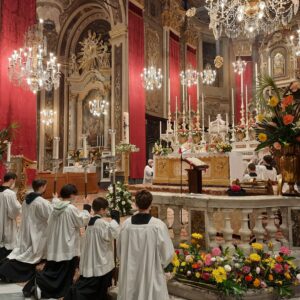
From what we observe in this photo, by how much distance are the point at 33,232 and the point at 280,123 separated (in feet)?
11.4

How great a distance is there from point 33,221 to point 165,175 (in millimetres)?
7118

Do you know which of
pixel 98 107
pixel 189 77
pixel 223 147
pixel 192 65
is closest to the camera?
pixel 223 147

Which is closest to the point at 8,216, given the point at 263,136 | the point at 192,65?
the point at 263,136

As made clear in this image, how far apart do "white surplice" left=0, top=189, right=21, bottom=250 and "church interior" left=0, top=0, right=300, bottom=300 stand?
0.03 m

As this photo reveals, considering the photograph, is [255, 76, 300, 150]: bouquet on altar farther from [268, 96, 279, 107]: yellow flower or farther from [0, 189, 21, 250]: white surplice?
[0, 189, 21, 250]: white surplice

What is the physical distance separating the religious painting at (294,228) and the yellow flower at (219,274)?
45.0 inches

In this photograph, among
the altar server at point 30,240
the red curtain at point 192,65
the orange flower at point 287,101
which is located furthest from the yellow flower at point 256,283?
the red curtain at point 192,65

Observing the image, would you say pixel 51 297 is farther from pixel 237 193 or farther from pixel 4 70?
pixel 4 70

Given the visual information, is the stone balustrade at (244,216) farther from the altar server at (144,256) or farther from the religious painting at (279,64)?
the religious painting at (279,64)

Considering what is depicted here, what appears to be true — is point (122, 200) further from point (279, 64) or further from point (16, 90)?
point (279, 64)

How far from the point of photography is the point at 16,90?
43.4 ft

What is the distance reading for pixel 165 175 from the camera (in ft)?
39.2

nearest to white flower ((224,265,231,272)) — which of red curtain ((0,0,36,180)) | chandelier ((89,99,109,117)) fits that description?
red curtain ((0,0,36,180))

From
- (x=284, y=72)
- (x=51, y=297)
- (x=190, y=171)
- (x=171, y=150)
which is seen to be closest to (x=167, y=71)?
(x=284, y=72)
